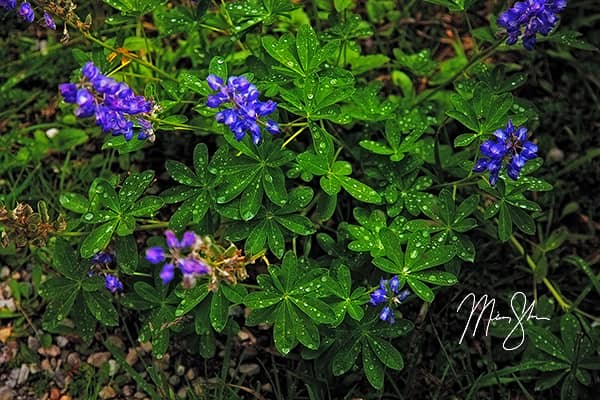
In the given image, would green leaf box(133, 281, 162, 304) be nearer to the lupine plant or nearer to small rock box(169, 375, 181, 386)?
the lupine plant

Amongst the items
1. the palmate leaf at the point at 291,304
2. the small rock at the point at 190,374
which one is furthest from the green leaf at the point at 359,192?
the small rock at the point at 190,374

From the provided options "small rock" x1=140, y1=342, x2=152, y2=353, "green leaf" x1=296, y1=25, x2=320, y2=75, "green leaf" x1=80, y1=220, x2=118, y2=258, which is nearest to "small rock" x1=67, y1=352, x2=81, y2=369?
"small rock" x1=140, y1=342, x2=152, y2=353

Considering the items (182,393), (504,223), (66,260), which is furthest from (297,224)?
(182,393)

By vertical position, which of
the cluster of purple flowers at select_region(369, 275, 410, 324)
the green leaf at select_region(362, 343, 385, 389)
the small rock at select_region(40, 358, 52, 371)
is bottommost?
the small rock at select_region(40, 358, 52, 371)

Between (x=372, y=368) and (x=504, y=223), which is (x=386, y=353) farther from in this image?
(x=504, y=223)

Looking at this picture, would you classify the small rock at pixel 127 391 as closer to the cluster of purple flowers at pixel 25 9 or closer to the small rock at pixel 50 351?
the small rock at pixel 50 351
